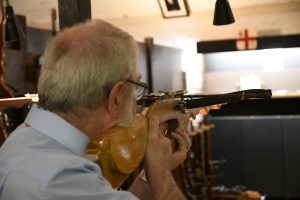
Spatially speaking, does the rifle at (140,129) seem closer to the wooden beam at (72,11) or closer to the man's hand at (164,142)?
the man's hand at (164,142)

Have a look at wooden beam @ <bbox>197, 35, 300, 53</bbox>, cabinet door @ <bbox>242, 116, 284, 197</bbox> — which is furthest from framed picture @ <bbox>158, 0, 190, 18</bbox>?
cabinet door @ <bbox>242, 116, 284, 197</bbox>

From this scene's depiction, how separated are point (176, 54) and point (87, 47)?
12.7 feet

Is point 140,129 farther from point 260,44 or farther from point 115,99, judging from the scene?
point 260,44

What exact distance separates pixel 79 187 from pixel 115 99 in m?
0.23

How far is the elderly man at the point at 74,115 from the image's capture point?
0.90 metres

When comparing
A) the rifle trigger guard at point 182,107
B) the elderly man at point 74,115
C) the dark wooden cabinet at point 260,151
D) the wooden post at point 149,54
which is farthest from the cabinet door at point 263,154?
the elderly man at point 74,115

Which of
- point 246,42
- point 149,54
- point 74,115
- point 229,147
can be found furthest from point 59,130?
point 229,147

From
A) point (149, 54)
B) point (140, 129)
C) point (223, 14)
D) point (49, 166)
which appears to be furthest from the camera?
point (149, 54)

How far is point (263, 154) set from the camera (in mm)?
4773

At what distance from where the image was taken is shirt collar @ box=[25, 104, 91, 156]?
3.29 ft

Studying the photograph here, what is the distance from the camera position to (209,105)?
151cm

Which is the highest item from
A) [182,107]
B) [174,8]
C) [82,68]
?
[174,8]

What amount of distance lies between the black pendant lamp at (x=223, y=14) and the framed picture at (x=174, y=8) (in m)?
2.09

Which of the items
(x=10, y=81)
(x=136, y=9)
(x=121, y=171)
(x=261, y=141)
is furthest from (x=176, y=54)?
(x=121, y=171)
